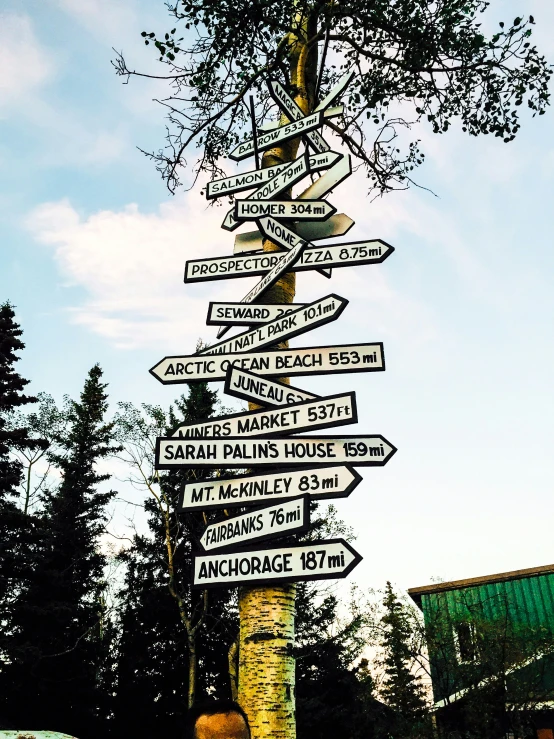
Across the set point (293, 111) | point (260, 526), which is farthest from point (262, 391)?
point (293, 111)

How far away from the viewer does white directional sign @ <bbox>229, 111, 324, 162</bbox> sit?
5.44 meters

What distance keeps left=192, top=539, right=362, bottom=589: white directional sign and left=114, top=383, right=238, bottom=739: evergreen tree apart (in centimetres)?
1846

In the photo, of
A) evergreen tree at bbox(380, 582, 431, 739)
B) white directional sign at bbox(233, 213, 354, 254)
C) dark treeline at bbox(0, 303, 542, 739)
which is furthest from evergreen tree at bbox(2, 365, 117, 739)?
white directional sign at bbox(233, 213, 354, 254)

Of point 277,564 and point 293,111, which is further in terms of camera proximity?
point 293,111

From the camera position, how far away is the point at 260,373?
4.25 metres

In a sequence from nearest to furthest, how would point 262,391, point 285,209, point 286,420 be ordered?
point 286,420, point 262,391, point 285,209

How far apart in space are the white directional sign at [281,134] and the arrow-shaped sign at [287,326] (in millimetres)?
2097

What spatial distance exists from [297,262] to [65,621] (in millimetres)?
23456

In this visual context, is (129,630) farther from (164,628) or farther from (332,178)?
(332,178)

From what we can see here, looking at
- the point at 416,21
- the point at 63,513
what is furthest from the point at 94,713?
the point at 416,21

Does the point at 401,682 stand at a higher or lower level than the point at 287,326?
lower

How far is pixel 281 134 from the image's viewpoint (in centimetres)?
563

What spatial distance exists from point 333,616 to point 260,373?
2448cm

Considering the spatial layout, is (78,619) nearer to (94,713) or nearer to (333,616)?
(94,713)
